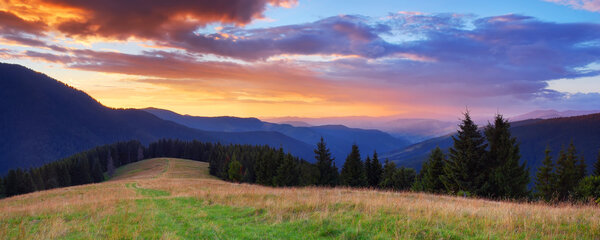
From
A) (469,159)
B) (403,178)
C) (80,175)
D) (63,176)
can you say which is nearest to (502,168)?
(469,159)

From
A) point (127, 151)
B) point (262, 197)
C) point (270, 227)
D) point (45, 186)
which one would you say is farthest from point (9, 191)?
point (270, 227)

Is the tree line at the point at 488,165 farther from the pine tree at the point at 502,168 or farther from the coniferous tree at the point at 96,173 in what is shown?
the coniferous tree at the point at 96,173

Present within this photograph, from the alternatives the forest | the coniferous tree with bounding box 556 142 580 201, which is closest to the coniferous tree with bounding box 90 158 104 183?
the forest

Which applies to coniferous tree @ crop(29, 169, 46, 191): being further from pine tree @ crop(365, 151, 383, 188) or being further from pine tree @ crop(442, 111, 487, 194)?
pine tree @ crop(442, 111, 487, 194)

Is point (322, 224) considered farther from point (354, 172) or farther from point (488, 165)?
point (354, 172)

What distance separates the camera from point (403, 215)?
9539 millimetres

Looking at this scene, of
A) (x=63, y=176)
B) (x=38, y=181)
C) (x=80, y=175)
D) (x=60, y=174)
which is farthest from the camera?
(x=80, y=175)

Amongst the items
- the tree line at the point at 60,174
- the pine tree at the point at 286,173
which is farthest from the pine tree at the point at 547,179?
the tree line at the point at 60,174

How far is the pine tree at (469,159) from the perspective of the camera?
101 ft

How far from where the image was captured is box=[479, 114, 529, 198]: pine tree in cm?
2962

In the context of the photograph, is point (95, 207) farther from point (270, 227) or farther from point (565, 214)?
point (565, 214)

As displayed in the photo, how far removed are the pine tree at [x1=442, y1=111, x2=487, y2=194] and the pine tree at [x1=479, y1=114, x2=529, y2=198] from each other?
2.28ft

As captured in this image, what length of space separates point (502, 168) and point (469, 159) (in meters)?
3.04

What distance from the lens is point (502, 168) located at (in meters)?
29.9
